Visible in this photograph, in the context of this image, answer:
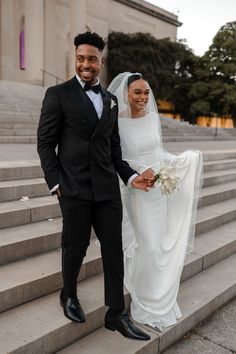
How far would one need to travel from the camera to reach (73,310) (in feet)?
8.57

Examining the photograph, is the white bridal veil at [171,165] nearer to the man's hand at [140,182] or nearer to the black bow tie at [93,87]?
the man's hand at [140,182]

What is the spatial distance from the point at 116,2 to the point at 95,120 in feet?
102

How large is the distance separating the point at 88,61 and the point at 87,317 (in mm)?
1873

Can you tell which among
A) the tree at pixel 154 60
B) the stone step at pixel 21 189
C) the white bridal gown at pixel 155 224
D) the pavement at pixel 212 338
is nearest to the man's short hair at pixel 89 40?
the white bridal gown at pixel 155 224

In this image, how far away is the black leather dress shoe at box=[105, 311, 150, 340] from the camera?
2.62 m

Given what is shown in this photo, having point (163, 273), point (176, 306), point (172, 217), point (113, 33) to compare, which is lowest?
point (176, 306)

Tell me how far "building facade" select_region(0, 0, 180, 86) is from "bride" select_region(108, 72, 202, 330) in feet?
59.7

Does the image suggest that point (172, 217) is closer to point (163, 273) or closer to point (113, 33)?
point (163, 273)

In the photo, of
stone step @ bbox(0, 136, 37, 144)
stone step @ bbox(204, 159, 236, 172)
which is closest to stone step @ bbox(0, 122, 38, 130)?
stone step @ bbox(0, 136, 37, 144)

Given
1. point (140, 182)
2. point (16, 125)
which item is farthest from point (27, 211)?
point (16, 125)

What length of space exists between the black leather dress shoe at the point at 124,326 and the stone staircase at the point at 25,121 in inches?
255

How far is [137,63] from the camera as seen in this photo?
27953mm

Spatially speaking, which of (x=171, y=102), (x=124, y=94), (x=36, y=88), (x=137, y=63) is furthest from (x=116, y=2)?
(x=124, y=94)

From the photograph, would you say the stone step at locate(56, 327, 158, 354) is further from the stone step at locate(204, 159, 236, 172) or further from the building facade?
the building facade
